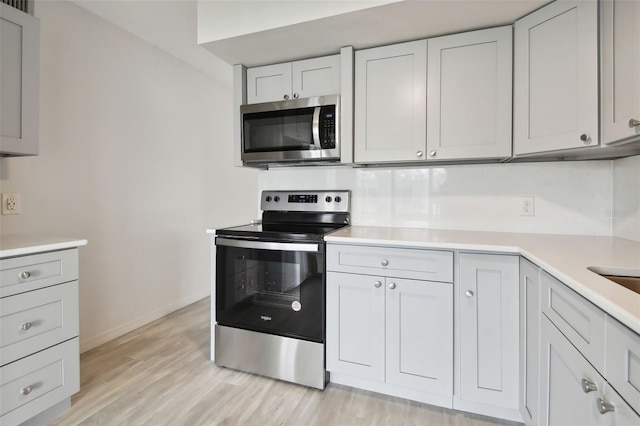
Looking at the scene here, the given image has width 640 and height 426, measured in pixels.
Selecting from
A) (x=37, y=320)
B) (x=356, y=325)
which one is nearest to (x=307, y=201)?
(x=356, y=325)

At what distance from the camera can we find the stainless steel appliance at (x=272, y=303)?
1.85 meters

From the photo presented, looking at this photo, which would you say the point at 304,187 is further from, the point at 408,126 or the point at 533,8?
the point at 533,8

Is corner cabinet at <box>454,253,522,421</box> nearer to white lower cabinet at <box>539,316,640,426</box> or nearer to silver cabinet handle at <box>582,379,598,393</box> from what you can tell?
white lower cabinet at <box>539,316,640,426</box>

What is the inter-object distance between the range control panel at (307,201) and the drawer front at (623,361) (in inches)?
63.7

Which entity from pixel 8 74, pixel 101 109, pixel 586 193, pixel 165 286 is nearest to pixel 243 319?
pixel 165 286

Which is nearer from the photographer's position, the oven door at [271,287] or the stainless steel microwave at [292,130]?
the oven door at [271,287]

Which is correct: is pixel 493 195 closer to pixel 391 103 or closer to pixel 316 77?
pixel 391 103

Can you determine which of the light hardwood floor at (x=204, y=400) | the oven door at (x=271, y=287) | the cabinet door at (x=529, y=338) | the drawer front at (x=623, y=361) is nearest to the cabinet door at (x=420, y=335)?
the light hardwood floor at (x=204, y=400)

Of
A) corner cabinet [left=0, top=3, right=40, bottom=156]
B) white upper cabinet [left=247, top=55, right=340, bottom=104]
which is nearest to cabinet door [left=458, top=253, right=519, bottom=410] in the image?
white upper cabinet [left=247, top=55, right=340, bottom=104]

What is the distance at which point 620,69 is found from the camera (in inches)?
48.9

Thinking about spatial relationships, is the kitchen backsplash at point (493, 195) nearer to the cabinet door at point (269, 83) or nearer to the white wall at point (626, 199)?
the white wall at point (626, 199)

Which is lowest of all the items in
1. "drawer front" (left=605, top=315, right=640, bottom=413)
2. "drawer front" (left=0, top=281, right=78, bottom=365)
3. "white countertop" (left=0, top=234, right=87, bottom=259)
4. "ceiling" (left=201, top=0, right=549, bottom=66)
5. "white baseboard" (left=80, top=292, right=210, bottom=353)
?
"white baseboard" (left=80, top=292, right=210, bottom=353)

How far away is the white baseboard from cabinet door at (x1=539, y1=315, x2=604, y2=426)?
112 inches

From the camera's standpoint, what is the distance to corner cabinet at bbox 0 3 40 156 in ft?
5.16
